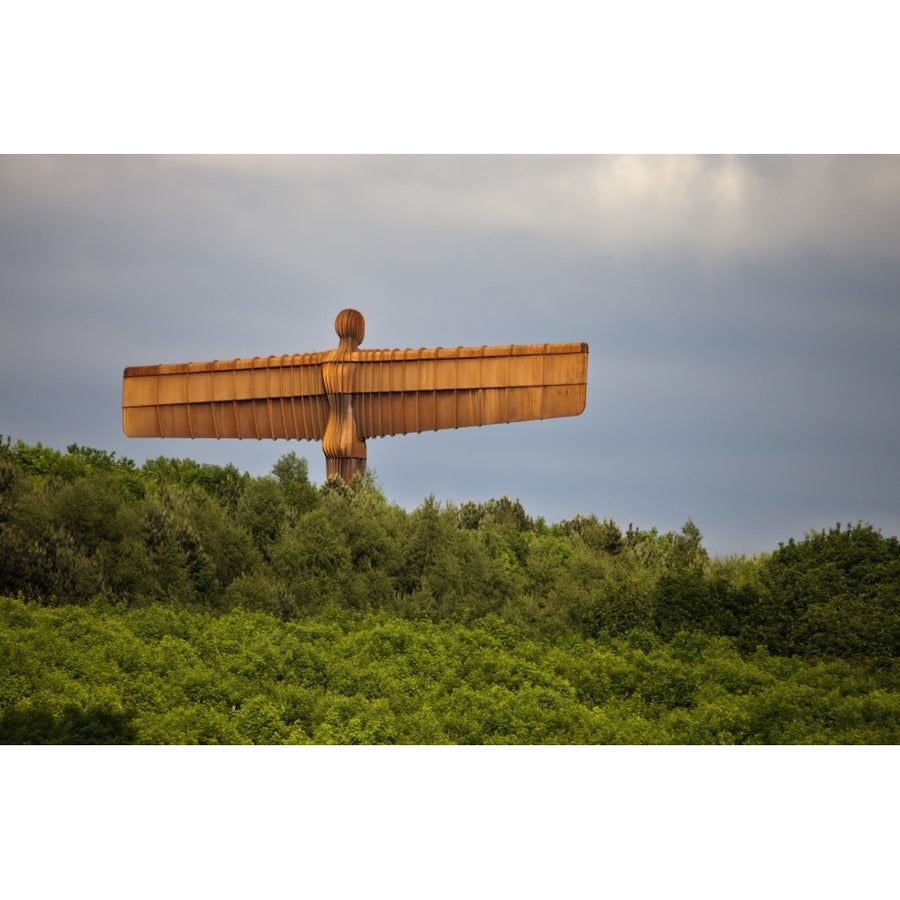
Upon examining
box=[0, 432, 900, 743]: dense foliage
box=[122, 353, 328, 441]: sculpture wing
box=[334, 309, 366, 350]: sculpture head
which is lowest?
box=[0, 432, 900, 743]: dense foliage

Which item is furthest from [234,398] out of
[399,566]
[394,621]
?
[394,621]

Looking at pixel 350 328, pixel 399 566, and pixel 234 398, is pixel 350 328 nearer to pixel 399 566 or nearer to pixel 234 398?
pixel 234 398

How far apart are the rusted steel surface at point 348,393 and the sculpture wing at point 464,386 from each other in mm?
12

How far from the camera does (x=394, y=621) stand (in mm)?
14930

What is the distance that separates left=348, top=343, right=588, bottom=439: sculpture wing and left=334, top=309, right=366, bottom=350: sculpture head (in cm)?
15

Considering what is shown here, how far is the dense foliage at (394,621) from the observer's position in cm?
1277

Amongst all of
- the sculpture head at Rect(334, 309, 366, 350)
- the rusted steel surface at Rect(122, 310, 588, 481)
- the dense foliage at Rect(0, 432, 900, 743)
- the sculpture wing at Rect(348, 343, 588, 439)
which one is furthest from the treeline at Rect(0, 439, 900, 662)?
the sculpture head at Rect(334, 309, 366, 350)

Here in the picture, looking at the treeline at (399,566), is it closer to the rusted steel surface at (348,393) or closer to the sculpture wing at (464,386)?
the rusted steel surface at (348,393)

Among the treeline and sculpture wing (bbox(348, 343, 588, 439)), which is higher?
sculpture wing (bbox(348, 343, 588, 439))

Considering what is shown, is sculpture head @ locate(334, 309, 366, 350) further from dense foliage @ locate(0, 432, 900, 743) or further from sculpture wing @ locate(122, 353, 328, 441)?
dense foliage @ locate(0, 432, 900, 743)

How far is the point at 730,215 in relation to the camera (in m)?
13.9

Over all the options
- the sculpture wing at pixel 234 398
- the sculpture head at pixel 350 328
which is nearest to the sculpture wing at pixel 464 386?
the sculpture head at pixel 350 328

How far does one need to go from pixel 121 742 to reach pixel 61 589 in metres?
2.85

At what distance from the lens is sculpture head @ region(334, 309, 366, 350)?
15.7 meters
